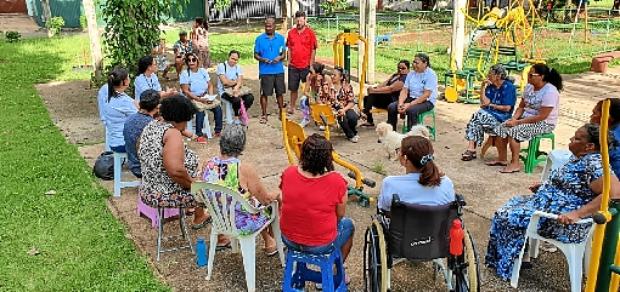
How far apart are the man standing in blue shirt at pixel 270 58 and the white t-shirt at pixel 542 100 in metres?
3.54

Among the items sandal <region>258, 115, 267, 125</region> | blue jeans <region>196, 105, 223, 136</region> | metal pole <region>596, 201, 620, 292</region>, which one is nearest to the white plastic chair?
metal pole <region>596, 201, 620, 292</region>

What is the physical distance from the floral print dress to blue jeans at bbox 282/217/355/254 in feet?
1.08

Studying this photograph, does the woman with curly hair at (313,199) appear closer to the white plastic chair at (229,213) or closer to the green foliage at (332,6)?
the white plastic chair at (229,213)

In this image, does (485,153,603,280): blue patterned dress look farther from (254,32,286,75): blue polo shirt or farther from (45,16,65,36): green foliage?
(45,16,65,36): green foliage

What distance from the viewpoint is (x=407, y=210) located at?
3.26 metres

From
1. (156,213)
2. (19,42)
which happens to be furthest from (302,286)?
(19,42)

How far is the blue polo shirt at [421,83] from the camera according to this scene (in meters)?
7.10

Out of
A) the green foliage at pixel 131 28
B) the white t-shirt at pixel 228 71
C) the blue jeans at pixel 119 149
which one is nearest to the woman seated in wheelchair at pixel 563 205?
the blue jeans at pixel 119 149

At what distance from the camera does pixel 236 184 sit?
3.90 m

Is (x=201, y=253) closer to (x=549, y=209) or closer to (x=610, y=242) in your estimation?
(x=549, y=209)

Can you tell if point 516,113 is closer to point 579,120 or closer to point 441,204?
point 579,120

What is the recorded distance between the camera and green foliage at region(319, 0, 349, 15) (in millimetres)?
23731

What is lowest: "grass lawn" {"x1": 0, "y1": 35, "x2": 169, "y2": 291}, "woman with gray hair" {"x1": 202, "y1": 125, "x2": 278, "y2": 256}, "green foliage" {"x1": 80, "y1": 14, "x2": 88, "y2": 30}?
"grass lawn" {"x1": 0, "y1": 35, "x2": 169, "y2": 291}

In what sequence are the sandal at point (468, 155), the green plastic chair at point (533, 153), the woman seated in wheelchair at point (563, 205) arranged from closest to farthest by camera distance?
the woman seated in wheelchair at point (563, 205) → the green plastic chair at point (533, 153) → the sandal at point (468, 155)
